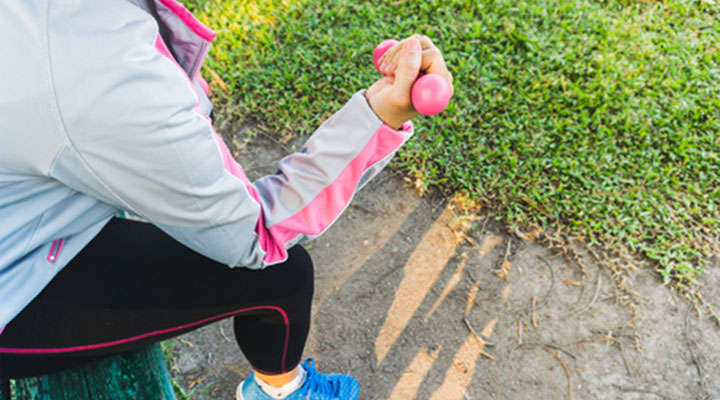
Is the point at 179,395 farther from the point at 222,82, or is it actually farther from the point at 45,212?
the point at 222,82

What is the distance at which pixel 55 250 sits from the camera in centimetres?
137

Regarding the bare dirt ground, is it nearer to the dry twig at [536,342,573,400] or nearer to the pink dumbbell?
the dry twig at [536,342,573,400]

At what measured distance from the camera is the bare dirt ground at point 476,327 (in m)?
2.42

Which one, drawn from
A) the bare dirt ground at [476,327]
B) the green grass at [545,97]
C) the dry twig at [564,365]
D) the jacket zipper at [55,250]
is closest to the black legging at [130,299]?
the jacket zipper at [55,250]

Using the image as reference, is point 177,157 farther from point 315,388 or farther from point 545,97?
point 545,97

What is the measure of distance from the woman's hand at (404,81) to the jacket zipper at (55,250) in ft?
2.99

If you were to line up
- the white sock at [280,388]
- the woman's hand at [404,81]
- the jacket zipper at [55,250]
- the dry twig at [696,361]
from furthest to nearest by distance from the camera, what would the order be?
the dry twig at [696,361]
the white sock at [280,388]
the woman's hand at [404,81]
the jacket zipper at [55,250]

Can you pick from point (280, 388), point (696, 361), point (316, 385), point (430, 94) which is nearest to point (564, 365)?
point (696, 361)

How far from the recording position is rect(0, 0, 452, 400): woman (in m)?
1.03

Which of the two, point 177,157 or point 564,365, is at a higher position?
point 177,157

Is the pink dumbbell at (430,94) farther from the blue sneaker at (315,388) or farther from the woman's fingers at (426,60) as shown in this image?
the blue sneaker at (315,388)

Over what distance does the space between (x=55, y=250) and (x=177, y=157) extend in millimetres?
501

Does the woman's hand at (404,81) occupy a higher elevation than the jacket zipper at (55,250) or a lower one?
higher

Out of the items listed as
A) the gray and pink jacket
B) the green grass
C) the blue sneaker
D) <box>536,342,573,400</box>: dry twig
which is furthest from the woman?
the green grass
